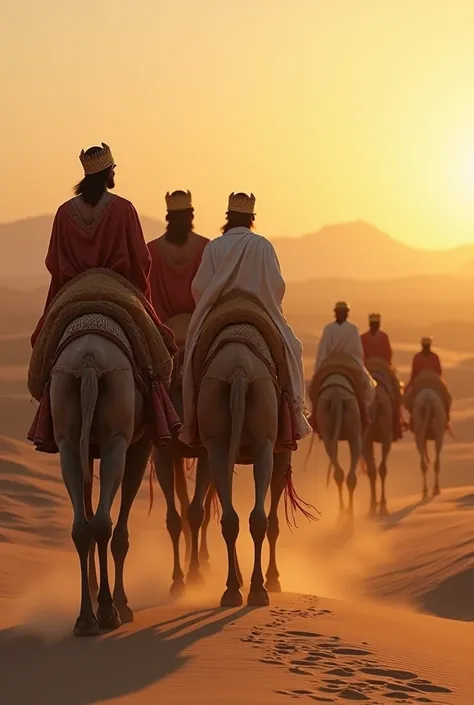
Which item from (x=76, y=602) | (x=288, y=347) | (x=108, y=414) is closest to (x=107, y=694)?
(x=108, y=414)

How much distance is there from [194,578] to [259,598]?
2.41 metres

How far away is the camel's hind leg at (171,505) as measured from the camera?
1194 centimetres

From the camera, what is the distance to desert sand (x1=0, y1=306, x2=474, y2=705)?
7328 millimetres

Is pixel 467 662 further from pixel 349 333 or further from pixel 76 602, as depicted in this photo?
pixel 349 333

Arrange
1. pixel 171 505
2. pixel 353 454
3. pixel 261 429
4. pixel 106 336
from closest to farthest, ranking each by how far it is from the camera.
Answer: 1. pixel 106 336
2. pixel 261 429
3. pixel 171 505
4. pixel 353 454

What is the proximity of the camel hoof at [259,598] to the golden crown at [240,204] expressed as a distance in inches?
121

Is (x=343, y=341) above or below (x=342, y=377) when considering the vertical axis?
above

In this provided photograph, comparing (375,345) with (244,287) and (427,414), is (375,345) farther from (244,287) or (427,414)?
(244,287)

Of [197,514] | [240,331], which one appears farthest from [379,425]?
[240,331]

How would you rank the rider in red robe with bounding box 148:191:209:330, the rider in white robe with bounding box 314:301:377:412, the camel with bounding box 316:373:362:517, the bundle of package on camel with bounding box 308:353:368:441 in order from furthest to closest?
the camel with bounding box 316:373:362:517 < the bundle of package on camel with bounding box 308:353:368:441 < the rider in white robe with bounding box 314:301:377:412 < the rider in red robe with bounding box 148:191:209:330

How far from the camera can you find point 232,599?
32.3ft

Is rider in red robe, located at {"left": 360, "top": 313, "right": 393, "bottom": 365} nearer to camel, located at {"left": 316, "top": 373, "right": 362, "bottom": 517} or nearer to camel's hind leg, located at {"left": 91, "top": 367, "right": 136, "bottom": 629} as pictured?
camel, located at {"left": 316, "top": 373, "right": 362, "bottom": 517}

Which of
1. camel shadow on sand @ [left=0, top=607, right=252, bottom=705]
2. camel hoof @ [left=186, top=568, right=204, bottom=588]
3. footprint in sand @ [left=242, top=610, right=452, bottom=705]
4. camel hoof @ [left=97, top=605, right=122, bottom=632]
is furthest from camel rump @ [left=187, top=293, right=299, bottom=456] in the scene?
footprint in sand @ [left=242, top=610, right=452, bottom=705]

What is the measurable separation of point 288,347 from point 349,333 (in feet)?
27.0
